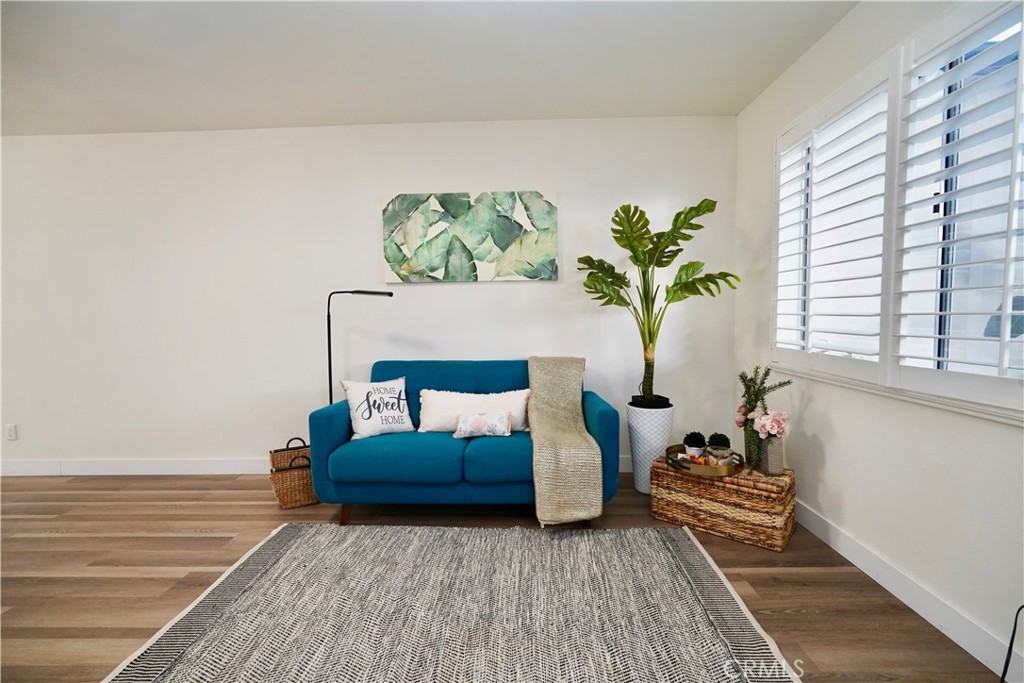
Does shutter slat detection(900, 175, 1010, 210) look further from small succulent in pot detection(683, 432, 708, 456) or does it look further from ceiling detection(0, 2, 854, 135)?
small succulent in pot detection(683, 432, 708, 456)

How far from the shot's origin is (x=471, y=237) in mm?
3229

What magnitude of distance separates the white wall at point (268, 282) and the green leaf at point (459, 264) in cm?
10

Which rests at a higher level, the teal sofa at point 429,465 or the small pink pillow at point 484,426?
the small pink pillow at point 484,426

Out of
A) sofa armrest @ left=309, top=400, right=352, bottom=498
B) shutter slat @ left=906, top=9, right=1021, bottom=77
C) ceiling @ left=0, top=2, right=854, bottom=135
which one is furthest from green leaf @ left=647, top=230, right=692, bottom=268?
sofa armrest @ left=309, top=400, right=352, bottom=498

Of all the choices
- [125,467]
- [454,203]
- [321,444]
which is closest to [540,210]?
[454,203]

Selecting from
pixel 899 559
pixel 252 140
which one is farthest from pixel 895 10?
pixel 252 140

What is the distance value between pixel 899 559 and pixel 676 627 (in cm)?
103

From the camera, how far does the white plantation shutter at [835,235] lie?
1912 mm

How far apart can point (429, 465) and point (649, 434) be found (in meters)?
1.42

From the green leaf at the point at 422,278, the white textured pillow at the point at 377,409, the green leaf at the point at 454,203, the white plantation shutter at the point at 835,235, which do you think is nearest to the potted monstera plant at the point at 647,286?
the white plantation shutter at the point at 835,235

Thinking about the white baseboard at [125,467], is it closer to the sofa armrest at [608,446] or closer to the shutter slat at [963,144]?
the sofa armrest at [608,446]

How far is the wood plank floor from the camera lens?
4.92 feet

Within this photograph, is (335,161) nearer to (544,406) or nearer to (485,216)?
(485,216)

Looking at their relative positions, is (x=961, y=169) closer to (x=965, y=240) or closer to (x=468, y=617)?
(x=965, y=240)
